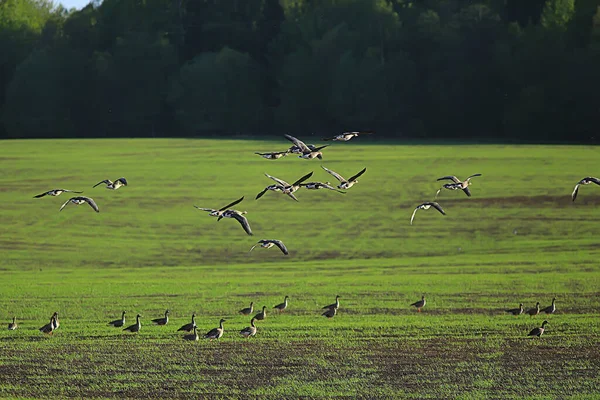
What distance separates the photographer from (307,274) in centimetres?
3725

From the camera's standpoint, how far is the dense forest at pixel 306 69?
8269cm

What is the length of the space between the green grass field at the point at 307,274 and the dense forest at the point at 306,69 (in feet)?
40.6

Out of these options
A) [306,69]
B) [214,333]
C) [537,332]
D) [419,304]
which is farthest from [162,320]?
[306,69]

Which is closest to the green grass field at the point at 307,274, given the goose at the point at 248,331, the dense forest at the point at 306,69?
the goose at the point at 248,331

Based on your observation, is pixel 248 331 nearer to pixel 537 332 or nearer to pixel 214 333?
pixel 214 333

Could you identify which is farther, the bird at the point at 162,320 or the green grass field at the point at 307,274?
the bird at the point at 162,320

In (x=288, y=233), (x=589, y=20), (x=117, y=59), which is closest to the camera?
(x=288, y=233)

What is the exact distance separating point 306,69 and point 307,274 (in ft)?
192

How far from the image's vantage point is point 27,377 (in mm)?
21359

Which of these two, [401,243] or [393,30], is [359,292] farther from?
[393,30]

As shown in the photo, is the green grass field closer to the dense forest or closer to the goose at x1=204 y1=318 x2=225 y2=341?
the goose at x1=204 y1=318 x2=225 y2=341

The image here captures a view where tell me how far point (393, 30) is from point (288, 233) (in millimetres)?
48511

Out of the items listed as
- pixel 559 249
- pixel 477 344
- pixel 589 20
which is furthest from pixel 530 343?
pixel 589 20

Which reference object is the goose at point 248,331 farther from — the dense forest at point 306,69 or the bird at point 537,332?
the dense forest at point 306,69
